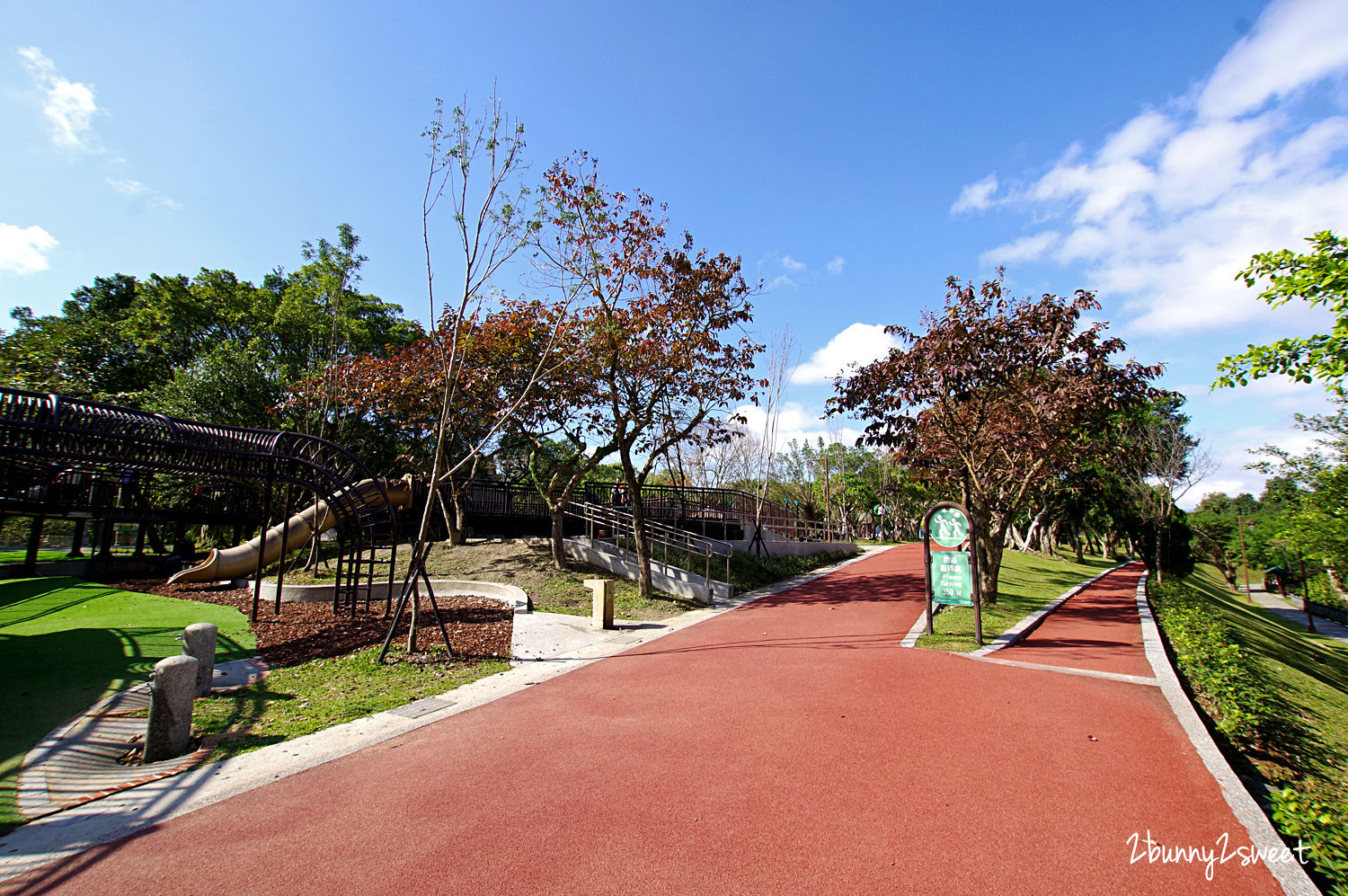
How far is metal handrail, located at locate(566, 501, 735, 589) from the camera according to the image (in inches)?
687

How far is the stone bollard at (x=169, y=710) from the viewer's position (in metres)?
5.11

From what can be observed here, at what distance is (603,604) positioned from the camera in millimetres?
11453

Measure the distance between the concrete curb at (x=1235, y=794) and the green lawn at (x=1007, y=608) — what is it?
8.50 feet

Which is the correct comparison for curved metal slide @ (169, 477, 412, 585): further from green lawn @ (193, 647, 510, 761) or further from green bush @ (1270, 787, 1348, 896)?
green bush @ (1270, 787, 1348, 896)

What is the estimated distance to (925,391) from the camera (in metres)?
12.9

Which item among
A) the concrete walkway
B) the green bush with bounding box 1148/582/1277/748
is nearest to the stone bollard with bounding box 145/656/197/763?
the green bush with bounding box 1148/582/1277/748

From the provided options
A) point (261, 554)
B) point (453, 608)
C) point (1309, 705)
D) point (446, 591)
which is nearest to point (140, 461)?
point (261, 554)

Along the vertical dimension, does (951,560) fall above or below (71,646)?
above

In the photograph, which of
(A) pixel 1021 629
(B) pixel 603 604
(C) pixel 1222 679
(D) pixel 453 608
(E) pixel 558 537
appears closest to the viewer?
(C) pixel 1222 679

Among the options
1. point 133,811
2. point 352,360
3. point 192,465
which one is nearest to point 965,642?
point 133,811

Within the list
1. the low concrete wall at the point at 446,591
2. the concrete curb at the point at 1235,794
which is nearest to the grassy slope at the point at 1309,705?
A: the concrete curb at the point at 1235,794

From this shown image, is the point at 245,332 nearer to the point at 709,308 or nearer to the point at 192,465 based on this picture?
the point at 192,465

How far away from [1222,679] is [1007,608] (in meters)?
6.69

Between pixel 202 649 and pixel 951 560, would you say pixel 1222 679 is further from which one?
pixel 202 649
